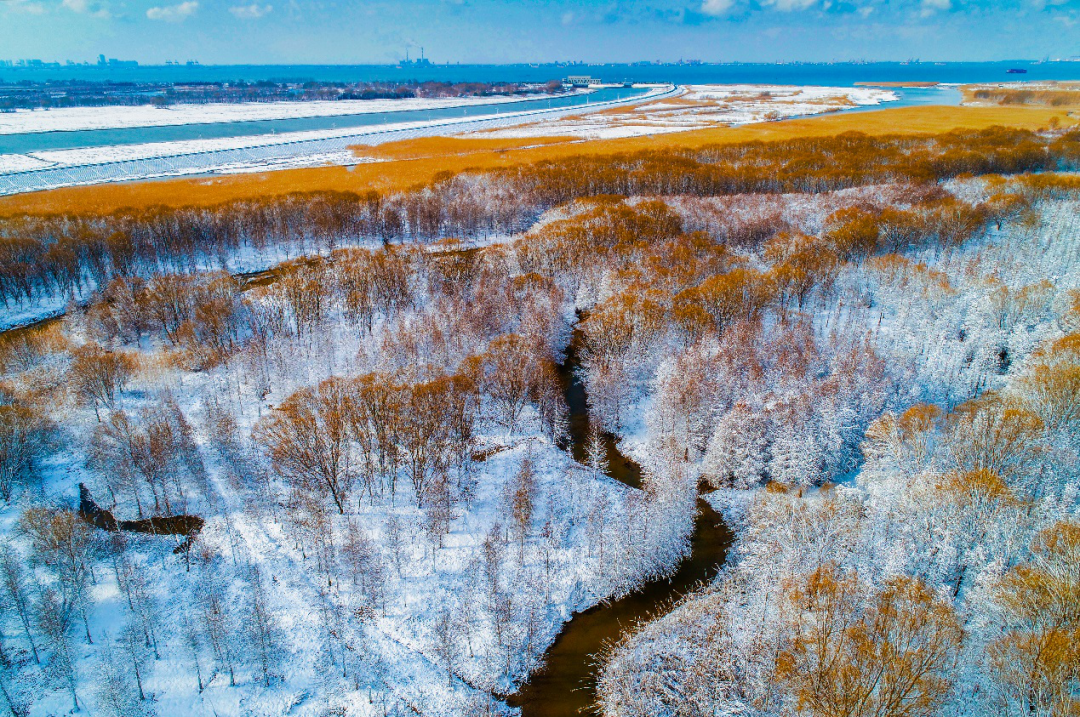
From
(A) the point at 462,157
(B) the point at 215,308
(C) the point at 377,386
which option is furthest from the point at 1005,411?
(A) the point at 462,157

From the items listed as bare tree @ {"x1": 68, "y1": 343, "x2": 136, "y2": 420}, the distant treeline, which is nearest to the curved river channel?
bare tree @ {"x1": 68, "y1": 343, "x2": 136, "y2": 420}

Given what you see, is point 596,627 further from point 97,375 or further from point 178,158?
point 178,158

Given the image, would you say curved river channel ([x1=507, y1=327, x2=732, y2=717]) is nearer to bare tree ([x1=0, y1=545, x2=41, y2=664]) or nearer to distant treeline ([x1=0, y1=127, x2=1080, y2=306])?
bare tree ([x1=0, y1=545, x2=41, y2=664])

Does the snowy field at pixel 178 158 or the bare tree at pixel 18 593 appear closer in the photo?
the bare tree at pixel 18 593

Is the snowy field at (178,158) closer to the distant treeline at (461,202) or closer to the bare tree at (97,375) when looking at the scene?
the distant treeline at (461,202)

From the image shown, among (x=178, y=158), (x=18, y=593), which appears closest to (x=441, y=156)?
(x=178, y=158)

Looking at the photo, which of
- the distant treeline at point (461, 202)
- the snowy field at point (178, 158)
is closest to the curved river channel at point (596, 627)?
the distant treeline at point (461, 202)

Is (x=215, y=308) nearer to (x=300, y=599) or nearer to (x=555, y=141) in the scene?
(x=300, y=599)
